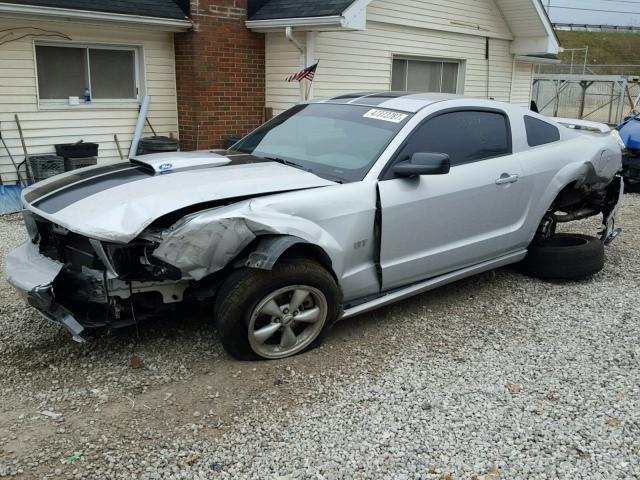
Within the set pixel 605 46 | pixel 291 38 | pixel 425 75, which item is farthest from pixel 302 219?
pixel 605 46

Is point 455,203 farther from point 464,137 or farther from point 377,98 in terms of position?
point 377,98

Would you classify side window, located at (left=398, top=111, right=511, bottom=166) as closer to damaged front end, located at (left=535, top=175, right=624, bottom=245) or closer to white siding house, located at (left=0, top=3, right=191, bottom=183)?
damaged front end, located at (left=535, top=175, right=624, bottom=245)

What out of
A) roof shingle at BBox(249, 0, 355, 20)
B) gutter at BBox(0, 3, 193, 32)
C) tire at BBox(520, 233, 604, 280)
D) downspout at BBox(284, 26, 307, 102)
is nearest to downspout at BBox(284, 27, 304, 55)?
downspout at BBox(284, 26, 307, 102)

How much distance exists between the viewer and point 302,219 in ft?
12.6

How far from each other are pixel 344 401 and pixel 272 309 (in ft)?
2.28

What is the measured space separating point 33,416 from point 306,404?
1458 mm

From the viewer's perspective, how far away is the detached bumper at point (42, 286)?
3.54 metres

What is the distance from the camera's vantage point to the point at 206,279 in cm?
383

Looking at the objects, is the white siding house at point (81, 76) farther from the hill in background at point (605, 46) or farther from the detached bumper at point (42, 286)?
the hill in background at point (605, 46)

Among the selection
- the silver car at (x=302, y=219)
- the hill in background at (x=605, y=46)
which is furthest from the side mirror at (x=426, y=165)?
the hill in background at (x=605, y=46)

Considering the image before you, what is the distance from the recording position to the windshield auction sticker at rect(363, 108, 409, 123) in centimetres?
454

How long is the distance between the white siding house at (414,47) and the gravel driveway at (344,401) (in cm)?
603

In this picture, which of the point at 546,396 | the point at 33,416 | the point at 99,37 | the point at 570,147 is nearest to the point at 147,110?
the point at 99,37

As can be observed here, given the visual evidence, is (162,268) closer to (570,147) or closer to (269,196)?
(269,196)
